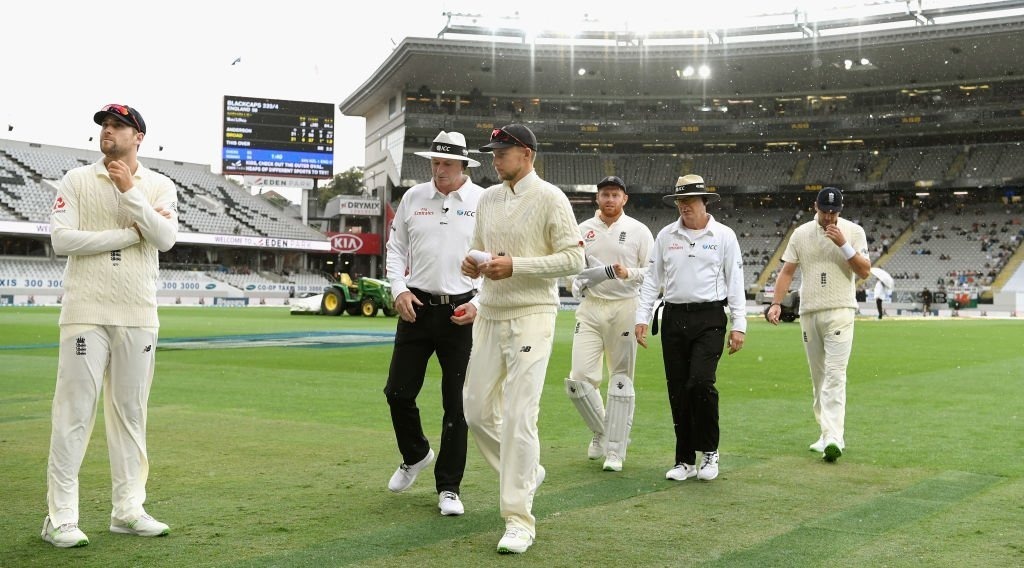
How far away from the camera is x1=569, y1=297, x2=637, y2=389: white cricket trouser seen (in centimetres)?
782

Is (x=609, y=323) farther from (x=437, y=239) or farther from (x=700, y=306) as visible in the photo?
(x=437, y=239)

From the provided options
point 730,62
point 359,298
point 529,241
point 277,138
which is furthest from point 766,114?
point 529,241

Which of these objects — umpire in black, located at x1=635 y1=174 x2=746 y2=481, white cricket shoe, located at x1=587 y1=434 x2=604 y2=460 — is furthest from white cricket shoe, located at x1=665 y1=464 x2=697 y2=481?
white cricket shoe, located at x1=587 y1=434 x2=604 y2=460

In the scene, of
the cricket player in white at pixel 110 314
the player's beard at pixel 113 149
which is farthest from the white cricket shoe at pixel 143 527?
the player's beard at pixel 113 149

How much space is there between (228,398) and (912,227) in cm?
6353

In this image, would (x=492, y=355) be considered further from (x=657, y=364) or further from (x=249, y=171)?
(x=249, y=171)

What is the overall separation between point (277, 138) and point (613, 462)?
60.3 metres

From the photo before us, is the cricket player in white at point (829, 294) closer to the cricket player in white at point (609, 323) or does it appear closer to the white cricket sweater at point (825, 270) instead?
the white cricket sweater at point (825, 270)

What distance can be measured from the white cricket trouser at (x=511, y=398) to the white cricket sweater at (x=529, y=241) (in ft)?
0.27

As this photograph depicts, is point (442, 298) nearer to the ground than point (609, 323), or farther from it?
farther from it

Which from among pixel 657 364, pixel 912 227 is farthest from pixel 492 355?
pixel 912 227

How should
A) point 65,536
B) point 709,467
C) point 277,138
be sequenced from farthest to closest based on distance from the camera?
1. point 277,138
2. point 709,467
3. point 65,536

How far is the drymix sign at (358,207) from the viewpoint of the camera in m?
74.6

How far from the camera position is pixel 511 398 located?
538 centimetres
